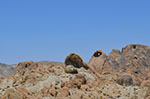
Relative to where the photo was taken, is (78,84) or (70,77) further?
(70,77)

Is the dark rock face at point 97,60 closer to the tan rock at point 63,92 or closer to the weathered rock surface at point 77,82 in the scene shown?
the weathered rock surface at point 77,82

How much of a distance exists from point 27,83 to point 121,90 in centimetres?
1048

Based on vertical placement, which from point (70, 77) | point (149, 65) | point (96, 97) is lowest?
point (96, 97)

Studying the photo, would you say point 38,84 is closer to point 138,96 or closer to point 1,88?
point 1,88

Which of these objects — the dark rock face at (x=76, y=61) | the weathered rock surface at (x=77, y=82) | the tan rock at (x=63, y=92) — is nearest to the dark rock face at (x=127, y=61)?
the weathered rock surface at (x=77, y=82)

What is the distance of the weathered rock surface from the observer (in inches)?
1223

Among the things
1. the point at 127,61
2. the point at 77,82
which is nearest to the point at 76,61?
the point at 77,82

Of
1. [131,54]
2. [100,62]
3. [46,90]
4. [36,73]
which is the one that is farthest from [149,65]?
[46,90]

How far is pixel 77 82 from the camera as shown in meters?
33.6

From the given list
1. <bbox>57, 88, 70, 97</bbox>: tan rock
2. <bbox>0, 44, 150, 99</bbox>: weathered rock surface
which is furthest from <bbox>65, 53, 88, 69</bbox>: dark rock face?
<bbox>57, 88, 70, 97</bbox>: tan rock

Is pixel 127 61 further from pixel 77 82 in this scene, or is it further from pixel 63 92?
pixel 63 92

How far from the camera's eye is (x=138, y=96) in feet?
109

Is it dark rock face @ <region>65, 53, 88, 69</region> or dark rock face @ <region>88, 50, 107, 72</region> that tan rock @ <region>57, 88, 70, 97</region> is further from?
dark rock face @ <region>88, 50, 107, 72</region>

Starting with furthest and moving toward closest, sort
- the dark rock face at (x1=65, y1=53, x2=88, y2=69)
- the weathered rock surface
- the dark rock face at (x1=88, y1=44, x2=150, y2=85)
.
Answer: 1. the dark rock face at (x1=88, y1=44, x2=150, y2=85)
2. the dark rock face at (x1=65, y1=53, x2=88, y2=69)
3. the weathered rock surface
